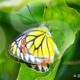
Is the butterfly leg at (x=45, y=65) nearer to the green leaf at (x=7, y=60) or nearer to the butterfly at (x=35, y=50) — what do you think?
the butterfly at (x=35, y=50)

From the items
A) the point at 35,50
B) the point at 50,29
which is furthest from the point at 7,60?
the point at 50,29

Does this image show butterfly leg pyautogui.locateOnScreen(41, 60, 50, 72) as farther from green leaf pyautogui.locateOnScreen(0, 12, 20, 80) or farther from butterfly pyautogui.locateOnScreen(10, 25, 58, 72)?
green leaf pyautogui.locateOnScreen(0, 12, 20, 80)

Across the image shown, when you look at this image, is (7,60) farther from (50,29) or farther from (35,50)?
(50,29)

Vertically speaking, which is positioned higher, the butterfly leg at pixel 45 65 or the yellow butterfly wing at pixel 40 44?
the yellow butterfly wing at pixel 40 44

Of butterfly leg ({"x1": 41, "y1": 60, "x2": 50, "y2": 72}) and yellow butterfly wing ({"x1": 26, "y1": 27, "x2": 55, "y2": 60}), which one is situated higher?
yellow butterfly wing ({"x1": 26, "y1": 27, "x2": 55, "y2": 60})

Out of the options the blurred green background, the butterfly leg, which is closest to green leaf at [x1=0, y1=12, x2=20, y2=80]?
the blurred green background

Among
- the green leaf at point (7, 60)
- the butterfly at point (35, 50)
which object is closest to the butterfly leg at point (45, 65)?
the butterfly at point (35, 50)
